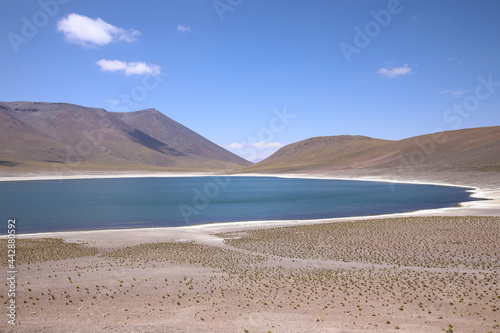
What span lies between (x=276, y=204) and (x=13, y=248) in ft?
121

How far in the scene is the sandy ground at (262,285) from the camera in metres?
11.2

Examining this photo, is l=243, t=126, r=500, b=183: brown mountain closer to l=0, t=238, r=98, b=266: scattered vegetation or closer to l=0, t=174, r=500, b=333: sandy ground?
l=0, t=174, r=500, b=333: sandy ground

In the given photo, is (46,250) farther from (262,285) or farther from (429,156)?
(429,156)

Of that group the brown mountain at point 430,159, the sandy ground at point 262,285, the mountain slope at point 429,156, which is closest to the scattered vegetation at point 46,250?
the sandy ground at point 262,285

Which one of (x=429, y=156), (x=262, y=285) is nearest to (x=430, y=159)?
(x=429, y=156)

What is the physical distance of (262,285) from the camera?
1525 centimetres

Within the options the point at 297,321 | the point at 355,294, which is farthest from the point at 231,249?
the point at 297,321

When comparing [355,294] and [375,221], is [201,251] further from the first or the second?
[375,221]

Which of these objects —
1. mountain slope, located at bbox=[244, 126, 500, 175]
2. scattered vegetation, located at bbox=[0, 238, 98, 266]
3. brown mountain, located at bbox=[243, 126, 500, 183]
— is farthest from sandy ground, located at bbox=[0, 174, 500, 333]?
mountain slope, located at bbox=[244, 126, 500, 175]

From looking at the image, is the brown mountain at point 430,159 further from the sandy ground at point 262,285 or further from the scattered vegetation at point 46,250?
the scattered vegetation at point 46,250

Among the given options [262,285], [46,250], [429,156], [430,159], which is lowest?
[262,285]

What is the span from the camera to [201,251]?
22.7 meters

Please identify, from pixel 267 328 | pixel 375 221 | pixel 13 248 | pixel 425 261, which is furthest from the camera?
pixel 375 221

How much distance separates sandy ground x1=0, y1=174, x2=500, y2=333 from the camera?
36.7ft
